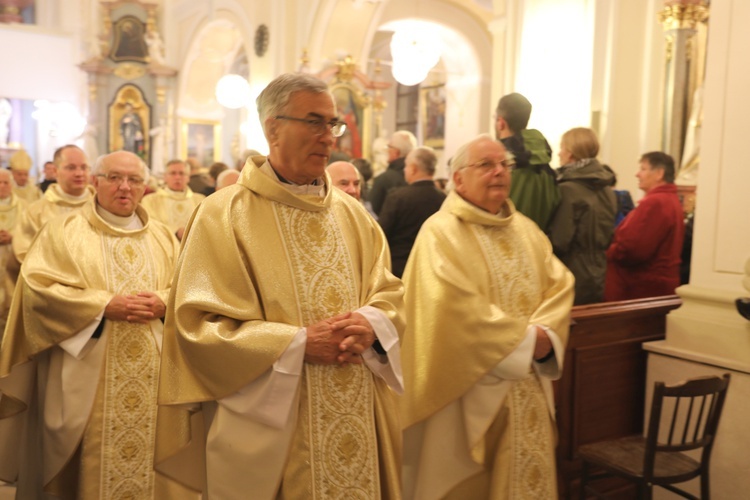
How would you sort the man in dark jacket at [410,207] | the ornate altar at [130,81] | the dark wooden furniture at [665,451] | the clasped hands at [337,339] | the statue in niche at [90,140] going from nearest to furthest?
the clasped hands at [337,339] < the dark wooden furniture at [665,451] < the man in dark jacket at [410,207] < the statue in niche at [90,140] < the ornate altar at [130,81]

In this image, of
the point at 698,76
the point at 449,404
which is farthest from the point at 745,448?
the point at 698,76

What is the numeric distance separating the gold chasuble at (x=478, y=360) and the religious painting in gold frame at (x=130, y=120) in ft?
55.4

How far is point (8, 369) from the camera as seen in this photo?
3.59 m

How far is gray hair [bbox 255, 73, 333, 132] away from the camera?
2.46 meters

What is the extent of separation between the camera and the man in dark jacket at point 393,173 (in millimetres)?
5684

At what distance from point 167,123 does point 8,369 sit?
52.8ft

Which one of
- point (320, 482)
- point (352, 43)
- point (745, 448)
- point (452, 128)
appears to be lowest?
point (745, 448)

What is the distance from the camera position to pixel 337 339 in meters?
2.36

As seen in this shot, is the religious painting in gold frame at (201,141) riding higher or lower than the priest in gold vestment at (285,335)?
higher

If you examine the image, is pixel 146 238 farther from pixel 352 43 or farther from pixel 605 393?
pixel 352 43

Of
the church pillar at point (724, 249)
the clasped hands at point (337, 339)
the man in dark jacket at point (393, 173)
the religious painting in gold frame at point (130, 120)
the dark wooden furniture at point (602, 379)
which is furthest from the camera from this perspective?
the religious painting in gold frame at point (130, 120)

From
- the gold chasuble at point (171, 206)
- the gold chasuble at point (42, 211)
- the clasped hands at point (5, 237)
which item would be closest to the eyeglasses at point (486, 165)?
the gold chasuble at point (42, 211)

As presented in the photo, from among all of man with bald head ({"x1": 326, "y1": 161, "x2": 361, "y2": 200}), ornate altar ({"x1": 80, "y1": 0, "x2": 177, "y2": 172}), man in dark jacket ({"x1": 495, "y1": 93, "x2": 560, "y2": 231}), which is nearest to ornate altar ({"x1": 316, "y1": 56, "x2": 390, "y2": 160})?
ornate altar ({"x1": 80, "y1": 0, "x2": 177, "y2": 172})

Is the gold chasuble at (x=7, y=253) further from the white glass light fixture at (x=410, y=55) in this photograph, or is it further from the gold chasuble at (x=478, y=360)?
the white glass light fixture at (x=410, y=55)
